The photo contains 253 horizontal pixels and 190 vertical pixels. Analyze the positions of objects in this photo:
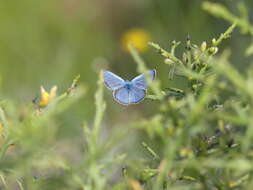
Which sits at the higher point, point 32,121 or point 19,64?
point 19,64

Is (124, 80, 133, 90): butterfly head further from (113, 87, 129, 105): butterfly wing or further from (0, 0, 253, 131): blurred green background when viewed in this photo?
(0, 0, 253, 131): blurred green background

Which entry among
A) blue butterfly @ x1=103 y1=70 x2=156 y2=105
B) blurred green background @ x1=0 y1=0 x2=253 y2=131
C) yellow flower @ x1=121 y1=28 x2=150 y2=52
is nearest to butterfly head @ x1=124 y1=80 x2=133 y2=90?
blue butterfly @ x1=103 y1=70 x2=156 y2=105

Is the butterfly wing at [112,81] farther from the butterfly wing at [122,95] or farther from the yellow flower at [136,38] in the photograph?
the yellow flower at [136,38]

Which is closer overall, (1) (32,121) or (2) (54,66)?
(1) (32,121)

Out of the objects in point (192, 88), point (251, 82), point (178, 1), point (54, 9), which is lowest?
point (251, 82)

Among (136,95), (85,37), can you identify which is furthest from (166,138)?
(85,37)

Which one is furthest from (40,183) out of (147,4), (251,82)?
(147,4)

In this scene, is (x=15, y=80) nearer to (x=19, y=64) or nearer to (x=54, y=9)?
(x=19, y=64)
